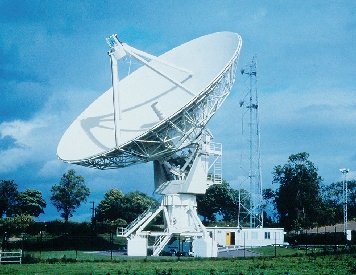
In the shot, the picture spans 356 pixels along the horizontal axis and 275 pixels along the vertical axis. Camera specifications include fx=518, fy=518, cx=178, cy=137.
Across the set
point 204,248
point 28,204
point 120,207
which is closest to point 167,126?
point 204,248

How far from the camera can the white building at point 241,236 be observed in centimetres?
4841

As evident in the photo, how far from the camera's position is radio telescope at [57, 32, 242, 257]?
31.2 meters

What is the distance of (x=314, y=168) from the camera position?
266 ft

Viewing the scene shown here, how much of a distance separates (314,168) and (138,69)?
51.2 m

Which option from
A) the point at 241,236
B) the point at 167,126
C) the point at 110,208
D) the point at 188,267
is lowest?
the point at 241,236

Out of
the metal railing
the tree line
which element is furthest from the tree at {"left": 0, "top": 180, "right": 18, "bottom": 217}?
the metal railing

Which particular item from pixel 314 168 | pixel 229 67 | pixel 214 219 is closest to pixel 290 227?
pixel 314 168

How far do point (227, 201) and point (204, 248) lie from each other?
5595 centimetres

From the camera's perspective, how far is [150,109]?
34.2 meters

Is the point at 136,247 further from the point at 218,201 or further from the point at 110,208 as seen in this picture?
the point at 218,201

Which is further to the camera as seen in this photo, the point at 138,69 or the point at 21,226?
the point at 21,226

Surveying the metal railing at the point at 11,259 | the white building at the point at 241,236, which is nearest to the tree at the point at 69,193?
the white building at the point at 241,236

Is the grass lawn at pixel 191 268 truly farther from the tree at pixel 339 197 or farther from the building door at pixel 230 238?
the tree at pixel 339 197

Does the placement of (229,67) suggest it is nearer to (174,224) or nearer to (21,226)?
(174,224)
